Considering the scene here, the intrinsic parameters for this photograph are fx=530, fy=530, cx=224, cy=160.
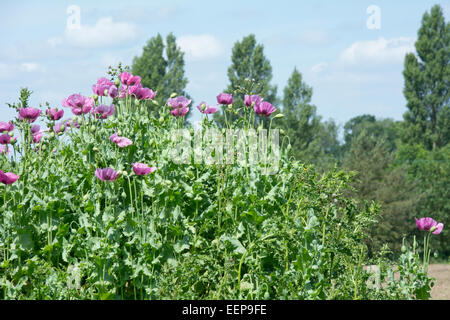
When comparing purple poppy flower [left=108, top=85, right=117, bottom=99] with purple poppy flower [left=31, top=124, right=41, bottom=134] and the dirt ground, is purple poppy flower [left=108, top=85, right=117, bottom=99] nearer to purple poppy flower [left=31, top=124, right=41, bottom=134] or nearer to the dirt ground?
purple poppy flower [left=31, top=124, right=41, bottom=134]

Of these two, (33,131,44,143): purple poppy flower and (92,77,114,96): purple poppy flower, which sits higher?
(92,77,114,96): purple poppy flower

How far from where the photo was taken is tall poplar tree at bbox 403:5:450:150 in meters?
32.7

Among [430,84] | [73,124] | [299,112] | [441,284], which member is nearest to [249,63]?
[299,112]

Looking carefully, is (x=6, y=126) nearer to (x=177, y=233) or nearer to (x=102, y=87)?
(x=102, y=87)

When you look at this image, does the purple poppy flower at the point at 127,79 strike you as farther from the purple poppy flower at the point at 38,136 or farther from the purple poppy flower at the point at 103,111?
the purple poppy flower at the point at 38,136

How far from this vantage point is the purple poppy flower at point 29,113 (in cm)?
418

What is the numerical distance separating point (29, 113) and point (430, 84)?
32461 mm

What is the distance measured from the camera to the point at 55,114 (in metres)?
4.42

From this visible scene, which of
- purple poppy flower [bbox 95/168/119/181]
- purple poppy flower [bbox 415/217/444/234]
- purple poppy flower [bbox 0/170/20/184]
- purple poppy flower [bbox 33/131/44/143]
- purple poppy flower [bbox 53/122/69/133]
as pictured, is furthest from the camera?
purple poppy flower [bbox 33/131/44/143]

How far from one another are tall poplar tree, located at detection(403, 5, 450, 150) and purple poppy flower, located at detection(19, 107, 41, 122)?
3164cm

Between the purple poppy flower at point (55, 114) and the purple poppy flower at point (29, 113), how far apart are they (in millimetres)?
138

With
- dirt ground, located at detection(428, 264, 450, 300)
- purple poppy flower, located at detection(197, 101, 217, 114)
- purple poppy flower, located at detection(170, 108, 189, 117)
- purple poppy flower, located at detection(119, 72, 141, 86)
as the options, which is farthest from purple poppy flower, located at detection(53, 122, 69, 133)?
dirt ground, located at detection(428, 264, 450, 300)
